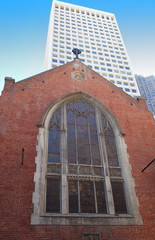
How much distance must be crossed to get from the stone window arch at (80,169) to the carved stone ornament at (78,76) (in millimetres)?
1991

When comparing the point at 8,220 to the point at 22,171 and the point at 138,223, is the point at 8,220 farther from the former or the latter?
the point at 138,223

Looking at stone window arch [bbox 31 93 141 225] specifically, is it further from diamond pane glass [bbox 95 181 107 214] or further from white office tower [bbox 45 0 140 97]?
white office tower [bbox 45 0 140 97]

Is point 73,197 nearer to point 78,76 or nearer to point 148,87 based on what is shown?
point 78,76

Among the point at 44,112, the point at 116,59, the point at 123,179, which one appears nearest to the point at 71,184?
the point at 123,179

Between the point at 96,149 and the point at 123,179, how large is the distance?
231 centimetres

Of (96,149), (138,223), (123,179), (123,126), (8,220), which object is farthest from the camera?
(123,126)

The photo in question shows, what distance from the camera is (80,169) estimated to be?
37.8ft

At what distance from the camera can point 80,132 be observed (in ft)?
43.1

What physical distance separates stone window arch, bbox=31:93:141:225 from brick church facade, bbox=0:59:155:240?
5 cm

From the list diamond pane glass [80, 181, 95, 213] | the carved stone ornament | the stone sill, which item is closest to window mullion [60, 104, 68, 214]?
the stone sill

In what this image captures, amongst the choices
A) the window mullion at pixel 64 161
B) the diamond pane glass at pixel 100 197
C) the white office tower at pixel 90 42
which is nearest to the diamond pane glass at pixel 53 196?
the window mullion at pixel 64 161

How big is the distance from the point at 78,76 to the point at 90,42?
170 ft

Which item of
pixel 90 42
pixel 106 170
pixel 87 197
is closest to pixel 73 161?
pixel 106 170

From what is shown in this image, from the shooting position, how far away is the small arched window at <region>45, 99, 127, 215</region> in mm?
10469
